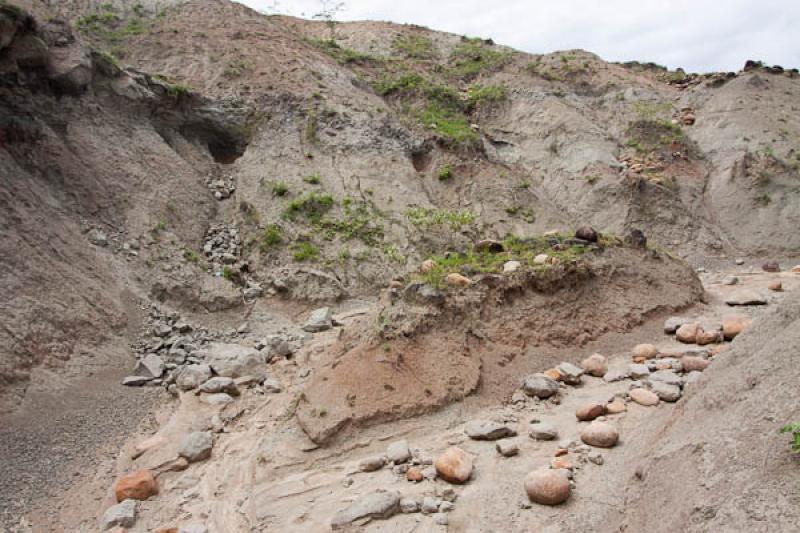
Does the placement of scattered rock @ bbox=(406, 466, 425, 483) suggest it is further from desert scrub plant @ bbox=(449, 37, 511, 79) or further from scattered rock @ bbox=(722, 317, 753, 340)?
desert scrub plant @ bbox=(449, 37, 511, 79)

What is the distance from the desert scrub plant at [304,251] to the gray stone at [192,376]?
435cm

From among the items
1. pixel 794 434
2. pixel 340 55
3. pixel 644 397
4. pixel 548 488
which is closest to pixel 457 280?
pixel 644 397

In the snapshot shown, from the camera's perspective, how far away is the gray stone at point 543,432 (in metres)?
4.81

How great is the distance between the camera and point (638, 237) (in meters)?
8.64

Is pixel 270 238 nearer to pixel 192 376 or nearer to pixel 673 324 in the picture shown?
pixel 192 376

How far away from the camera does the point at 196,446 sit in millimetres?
5711

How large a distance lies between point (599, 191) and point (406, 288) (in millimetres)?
12407

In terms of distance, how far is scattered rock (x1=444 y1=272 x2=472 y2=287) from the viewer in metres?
6.89

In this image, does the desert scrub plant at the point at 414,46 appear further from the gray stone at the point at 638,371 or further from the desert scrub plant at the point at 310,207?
the gray stone at the point at 638,371

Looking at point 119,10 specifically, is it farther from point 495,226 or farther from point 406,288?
point 406,288

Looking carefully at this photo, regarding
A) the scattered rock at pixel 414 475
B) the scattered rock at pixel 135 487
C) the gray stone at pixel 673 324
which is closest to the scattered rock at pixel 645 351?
the gray stone at pixel 673 324

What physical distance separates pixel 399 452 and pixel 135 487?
101 inches

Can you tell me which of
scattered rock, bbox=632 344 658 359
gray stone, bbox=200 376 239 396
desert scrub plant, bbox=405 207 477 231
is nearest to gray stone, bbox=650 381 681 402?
scattered rock, bbox=632 344 658 359

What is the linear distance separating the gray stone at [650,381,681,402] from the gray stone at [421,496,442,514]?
2567mm
